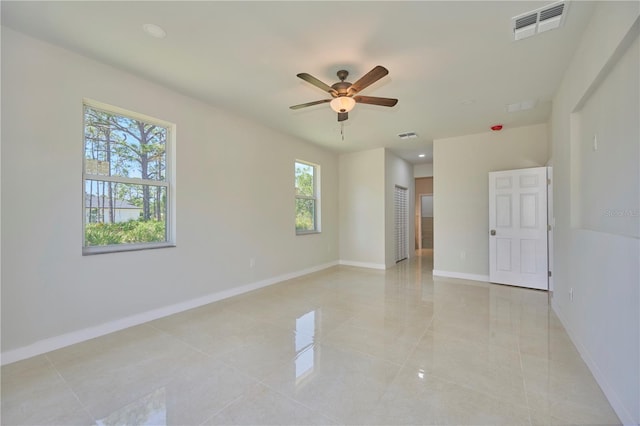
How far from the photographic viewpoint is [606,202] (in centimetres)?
204

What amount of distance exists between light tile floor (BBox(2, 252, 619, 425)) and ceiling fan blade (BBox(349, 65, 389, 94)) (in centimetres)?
238

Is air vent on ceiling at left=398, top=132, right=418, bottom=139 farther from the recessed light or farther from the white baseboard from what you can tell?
the recessed light

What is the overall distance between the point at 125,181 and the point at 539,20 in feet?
13.4

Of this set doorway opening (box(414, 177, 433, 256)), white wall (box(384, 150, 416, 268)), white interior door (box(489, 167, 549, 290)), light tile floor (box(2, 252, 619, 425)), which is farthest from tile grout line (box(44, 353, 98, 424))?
doorway opening (box(414, 177, 433, 256))

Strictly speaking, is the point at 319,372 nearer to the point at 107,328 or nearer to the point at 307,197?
the point at 107,328

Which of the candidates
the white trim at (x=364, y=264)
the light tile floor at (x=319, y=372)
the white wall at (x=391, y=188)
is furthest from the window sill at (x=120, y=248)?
the white wall at (x=391, y=188)

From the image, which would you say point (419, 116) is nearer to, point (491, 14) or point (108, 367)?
point (491, 14)

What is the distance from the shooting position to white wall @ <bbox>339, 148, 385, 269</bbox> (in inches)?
238

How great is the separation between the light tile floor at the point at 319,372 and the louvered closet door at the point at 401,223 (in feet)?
11.4

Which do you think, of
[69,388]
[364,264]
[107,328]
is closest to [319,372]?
[69,388]

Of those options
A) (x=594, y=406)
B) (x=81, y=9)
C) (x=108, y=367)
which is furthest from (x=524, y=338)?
(x=81, y=9)

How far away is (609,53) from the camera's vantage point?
178cm

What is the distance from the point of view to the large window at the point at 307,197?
5.55 meters

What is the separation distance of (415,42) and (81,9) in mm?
2632
